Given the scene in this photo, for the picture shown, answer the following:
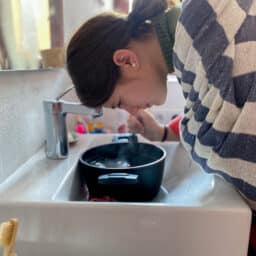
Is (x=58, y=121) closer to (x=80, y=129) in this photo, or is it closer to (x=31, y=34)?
(x=31, y=34)

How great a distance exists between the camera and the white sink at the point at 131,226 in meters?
0.46

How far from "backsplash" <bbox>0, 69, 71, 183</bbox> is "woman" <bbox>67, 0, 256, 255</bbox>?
0.39ft

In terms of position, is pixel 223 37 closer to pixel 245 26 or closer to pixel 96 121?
pixel 245 26

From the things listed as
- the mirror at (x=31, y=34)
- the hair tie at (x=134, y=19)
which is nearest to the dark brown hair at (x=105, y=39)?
the hair tie at (x=134, y=19)

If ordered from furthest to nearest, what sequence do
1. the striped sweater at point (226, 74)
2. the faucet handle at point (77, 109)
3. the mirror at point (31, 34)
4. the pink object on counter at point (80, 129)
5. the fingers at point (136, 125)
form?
the pink object on counter at point (80, 129), the fingers at point (136, 125), the faucet handle at point (77, 109), the mirror at point (31, 34), the striped sweater at point (226, 74)

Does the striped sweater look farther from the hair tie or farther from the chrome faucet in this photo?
the chrome faucet

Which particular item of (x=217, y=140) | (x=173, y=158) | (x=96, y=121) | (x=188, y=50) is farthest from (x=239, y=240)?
(x=96, y=121)

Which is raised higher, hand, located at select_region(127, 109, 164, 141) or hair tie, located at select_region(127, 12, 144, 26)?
hair tie, located at select_region(127, 12, 144, 26)

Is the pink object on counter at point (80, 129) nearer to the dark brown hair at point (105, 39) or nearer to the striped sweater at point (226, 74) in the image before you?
the dark brown hair at point (105, 39)

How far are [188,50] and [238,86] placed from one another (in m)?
0.09

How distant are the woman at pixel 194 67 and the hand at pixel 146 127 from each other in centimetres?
20

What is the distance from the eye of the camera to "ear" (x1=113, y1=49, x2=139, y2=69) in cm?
60

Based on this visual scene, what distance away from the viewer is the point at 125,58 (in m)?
0.60

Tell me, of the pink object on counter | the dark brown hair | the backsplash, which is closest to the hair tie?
the dark brown hair
